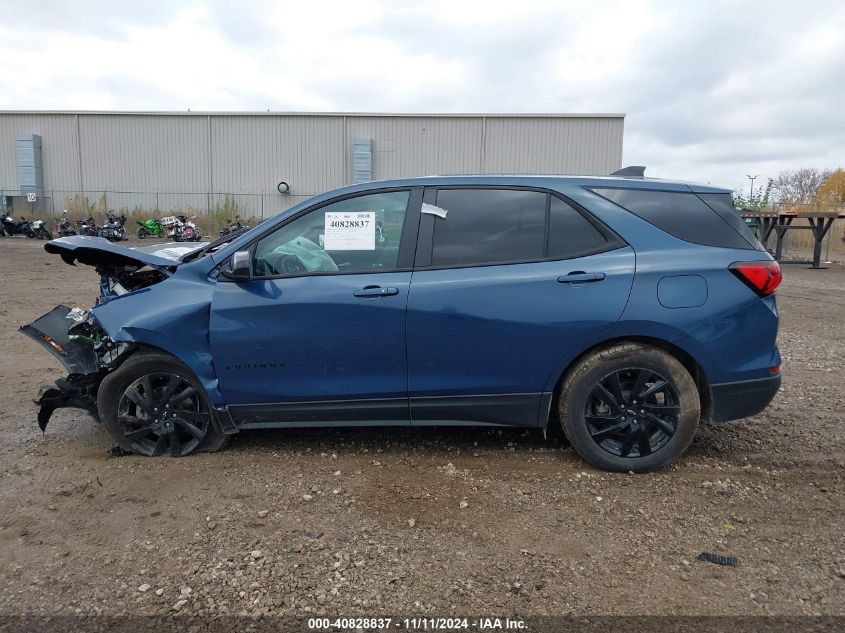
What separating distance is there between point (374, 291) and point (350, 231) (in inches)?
17.9

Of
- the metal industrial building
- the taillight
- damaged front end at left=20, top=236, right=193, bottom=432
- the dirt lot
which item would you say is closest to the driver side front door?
the dirt lot

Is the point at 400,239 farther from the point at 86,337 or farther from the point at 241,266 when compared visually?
the point at 86,337

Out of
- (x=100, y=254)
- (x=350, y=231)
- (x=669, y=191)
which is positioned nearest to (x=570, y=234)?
(x=669, y=191)

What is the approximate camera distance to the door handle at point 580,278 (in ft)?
12.3

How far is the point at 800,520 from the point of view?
338 cm

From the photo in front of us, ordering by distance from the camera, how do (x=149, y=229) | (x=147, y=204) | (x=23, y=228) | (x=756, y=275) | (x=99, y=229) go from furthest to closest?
1. (x=147, y=204)
2. (x=23, y=228)
3. (x=149, y=229)
4. (x=99, y=229)
5. (x=756, y=275)

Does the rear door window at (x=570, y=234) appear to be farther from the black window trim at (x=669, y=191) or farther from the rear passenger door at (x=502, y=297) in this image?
the black window trim at (x=669, y=191)

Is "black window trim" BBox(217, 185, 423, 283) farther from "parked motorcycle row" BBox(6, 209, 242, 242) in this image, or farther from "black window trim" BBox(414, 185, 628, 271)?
"parked motorcycle row" BBox(6, 209, 242, 242)

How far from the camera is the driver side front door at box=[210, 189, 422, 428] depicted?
3.82 m

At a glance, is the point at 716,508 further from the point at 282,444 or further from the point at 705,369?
the point at 282,444

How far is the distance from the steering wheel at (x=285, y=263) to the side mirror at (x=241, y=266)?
0.49 ft

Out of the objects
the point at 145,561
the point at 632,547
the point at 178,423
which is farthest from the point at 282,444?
the point at 632,547

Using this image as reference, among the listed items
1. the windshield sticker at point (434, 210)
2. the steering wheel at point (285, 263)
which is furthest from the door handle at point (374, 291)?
the windshield sticker at point (434, 210)

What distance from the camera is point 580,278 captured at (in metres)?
3.74
